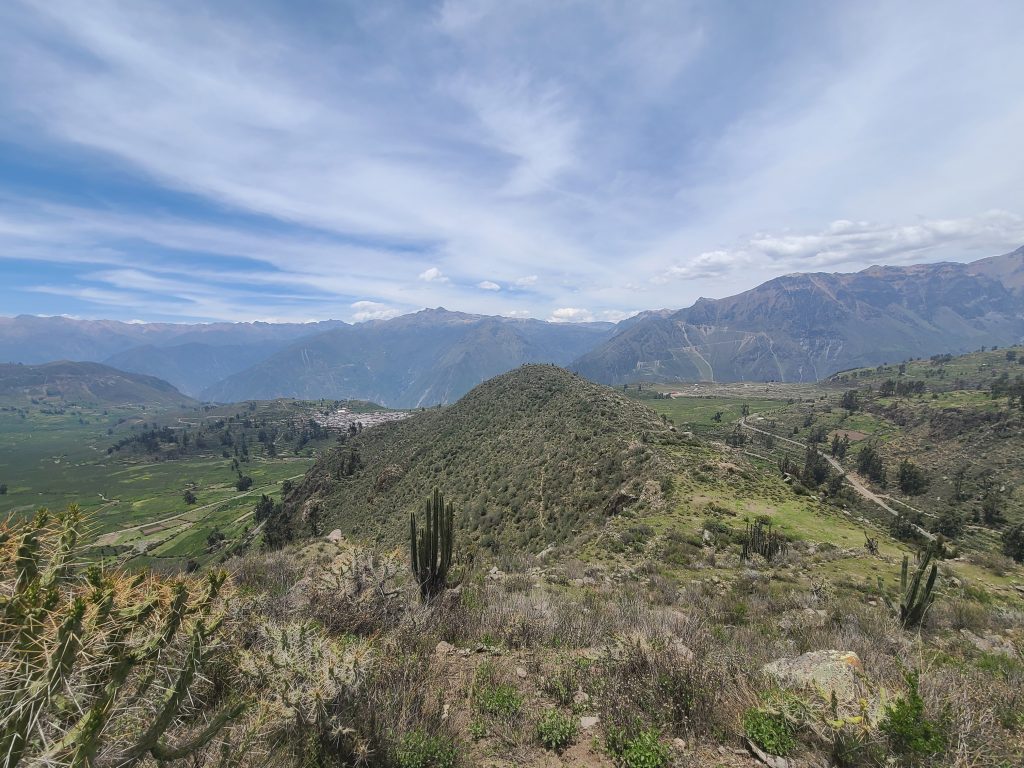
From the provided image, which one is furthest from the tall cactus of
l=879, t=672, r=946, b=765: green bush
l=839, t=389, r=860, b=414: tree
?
l=839, t=389, r=860, b=414: tree

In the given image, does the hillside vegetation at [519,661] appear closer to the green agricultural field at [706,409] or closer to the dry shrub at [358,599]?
the dry shrub at [358,599]

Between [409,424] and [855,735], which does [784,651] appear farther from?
[409,424]

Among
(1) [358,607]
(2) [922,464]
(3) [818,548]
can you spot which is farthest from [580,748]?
(2) [922,464]

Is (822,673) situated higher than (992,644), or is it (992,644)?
(822,673)

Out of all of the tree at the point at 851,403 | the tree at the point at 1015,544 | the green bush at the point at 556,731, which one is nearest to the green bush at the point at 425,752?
the green bush at the point at 556,731

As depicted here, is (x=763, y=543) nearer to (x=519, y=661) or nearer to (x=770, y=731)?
(x=519, y=661)

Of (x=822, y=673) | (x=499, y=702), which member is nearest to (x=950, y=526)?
(x=822, y=673)
